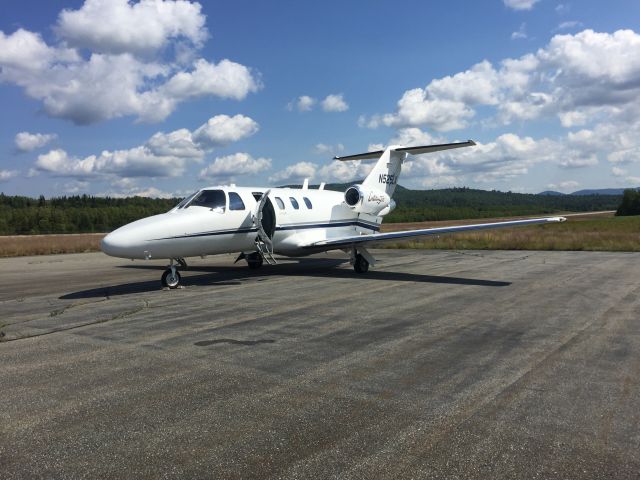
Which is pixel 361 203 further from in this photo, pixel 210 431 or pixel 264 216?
pixel 210 431

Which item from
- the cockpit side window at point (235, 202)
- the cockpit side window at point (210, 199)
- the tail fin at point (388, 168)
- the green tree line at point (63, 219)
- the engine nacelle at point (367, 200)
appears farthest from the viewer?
the green tree line at point (63, 219)

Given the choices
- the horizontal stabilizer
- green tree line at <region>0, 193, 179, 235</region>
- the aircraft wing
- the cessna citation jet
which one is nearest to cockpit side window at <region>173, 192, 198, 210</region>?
the cessna citation jet

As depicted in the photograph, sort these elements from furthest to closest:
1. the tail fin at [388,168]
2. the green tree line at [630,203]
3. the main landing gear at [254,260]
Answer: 1. the green tree line at [630,203]
2. the tail fin at [388,168]
3. the main landing gear at [254,260]

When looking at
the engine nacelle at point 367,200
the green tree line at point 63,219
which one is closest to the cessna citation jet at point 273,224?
the engine nacelle at point 367,200

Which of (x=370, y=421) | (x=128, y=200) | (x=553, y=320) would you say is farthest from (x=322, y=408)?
(x=128, y=200)

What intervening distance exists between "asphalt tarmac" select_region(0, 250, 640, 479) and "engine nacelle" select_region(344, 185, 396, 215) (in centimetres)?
824

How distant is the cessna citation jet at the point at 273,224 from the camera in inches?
503

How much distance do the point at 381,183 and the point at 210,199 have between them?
29.0 feet

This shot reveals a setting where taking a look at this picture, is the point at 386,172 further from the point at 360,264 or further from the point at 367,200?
the point at 360,264

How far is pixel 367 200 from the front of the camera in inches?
778

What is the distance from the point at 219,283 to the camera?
15.0 meters

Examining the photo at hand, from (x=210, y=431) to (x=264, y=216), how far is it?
40.6 ft

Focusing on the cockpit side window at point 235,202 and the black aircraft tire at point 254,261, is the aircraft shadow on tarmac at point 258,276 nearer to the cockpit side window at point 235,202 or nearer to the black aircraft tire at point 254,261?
the black aircraft tire at point 254,261

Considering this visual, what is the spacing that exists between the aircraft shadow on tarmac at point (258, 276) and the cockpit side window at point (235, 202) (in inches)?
89.6
